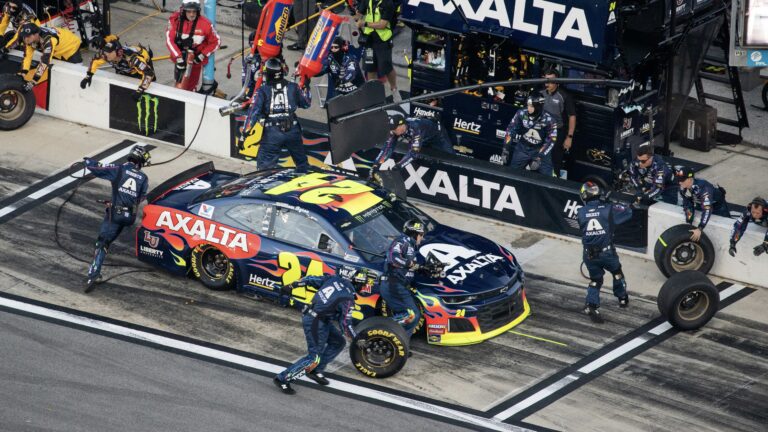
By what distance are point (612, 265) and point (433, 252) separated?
2.15 m

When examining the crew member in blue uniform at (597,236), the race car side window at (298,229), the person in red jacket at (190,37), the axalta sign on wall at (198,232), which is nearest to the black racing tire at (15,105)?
the person in red jacket at (190,37)

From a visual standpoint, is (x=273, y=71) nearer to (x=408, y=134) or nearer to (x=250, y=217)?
(x=408, y=134)

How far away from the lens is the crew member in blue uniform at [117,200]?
16281 millimetres

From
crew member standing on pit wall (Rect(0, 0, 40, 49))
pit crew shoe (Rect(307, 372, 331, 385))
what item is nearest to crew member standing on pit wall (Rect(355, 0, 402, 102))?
crew member standing on pit wall (Rect(0, 0, 40, 49))

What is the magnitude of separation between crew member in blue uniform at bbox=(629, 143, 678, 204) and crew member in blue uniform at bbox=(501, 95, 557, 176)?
139cm

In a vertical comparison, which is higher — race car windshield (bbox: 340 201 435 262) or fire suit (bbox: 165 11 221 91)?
fire suit (bbox: 165 11 221 91)

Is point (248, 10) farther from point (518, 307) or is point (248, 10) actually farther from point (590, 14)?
point (518, 307)

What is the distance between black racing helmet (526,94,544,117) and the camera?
18500 mm

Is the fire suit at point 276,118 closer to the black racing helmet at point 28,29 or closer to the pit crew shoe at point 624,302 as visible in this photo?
the black racing helmet at point 28,29

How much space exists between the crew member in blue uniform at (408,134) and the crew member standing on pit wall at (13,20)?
6.35 metres

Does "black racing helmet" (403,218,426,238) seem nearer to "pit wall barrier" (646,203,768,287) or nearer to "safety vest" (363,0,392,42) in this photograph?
"pit wall barrier" (646,203,768,287)

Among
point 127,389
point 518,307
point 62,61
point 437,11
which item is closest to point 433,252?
point 518,307

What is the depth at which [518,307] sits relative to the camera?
1579 centimetres

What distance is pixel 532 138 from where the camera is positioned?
61.2 ft
